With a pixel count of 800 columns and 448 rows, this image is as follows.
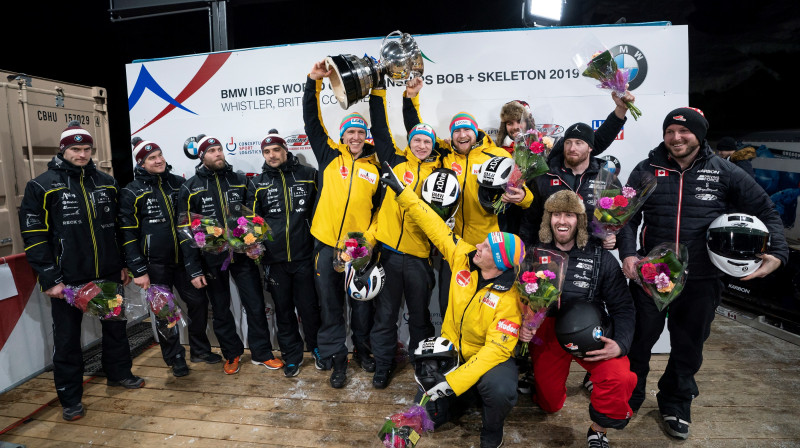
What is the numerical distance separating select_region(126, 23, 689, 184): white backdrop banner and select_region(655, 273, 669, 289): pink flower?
1728 millimetres

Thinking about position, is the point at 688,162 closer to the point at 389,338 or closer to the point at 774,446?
the point at 774,446

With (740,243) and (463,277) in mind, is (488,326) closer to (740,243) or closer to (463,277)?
(463,277)

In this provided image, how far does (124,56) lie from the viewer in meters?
9.49

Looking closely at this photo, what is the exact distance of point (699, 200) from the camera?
2980 mm

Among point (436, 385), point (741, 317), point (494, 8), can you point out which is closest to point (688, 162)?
point (436, 385)

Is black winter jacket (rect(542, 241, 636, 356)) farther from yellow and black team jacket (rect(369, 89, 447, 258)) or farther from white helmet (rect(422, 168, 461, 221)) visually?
yellow and black team jacket (rect(369, 89, 447, 258))

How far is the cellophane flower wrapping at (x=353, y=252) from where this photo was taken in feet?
11.4

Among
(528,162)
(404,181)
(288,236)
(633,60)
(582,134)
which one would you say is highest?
(633,60)

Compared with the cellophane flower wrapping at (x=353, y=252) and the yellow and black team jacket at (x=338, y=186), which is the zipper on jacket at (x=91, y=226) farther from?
the cellophane flower wrapping at (x=353, y=252)

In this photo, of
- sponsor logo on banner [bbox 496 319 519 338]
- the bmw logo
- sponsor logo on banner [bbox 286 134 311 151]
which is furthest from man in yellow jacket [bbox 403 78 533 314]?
the bmw logo

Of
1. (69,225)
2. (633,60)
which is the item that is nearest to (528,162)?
(633,60)

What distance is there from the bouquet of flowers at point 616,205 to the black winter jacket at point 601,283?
0.15 metres

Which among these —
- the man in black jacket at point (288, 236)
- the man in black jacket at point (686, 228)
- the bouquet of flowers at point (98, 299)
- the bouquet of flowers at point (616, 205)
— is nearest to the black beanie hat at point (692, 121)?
the man in black jacket at point (686, 228)

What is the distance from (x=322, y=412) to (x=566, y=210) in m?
2.35
